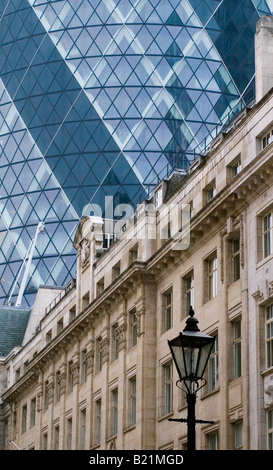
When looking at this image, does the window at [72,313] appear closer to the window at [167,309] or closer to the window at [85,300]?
the window at [85,300]

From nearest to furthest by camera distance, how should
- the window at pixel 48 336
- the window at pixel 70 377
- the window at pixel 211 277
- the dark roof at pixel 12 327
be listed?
1. the window at pixel 211 277
2. the window at pixel 70 377
3. the window at pixel 48 336
4. the dark roof at pixel 12 327

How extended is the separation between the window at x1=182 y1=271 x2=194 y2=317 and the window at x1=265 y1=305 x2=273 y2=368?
8.89 metres

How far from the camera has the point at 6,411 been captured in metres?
92.4

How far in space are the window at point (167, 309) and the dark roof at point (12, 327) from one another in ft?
159

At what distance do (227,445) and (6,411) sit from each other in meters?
47.3

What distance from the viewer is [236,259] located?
162ft

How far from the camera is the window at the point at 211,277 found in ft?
168

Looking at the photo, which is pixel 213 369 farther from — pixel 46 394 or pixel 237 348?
pixel 46 394

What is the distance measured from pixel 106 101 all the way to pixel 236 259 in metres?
73.4

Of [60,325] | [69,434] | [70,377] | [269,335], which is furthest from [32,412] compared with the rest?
[269,335]

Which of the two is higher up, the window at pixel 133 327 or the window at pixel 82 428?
the window at pixel 133 327

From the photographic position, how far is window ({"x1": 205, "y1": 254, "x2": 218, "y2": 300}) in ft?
168

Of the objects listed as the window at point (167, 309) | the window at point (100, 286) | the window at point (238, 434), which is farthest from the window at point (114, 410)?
the window at point (238, 434)

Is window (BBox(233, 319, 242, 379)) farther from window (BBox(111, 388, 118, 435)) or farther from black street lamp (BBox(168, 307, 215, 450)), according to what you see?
black street lamp (BBox(168, 307, 215, 450))
